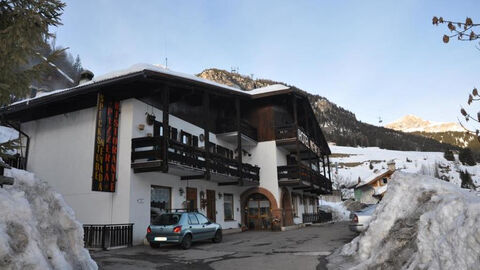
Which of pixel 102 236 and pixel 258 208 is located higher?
pixel 258 208

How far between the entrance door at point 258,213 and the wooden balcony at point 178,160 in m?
5.10

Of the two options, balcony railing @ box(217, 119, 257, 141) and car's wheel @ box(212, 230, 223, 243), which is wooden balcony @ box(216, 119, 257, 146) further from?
car's wheel @ box(212, 230, 223, 243)

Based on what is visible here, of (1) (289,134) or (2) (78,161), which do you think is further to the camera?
(1) (289,134)

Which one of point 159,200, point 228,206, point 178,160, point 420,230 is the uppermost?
point 178,160

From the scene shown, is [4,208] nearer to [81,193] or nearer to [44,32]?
[44,32]

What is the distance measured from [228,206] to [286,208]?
4.77 meters

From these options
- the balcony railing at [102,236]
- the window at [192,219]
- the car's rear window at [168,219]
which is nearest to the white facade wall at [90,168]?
the balcony railing at [102,236]

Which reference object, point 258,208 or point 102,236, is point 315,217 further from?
point 102,236

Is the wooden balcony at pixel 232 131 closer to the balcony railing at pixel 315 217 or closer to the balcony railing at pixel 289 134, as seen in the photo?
the balcony railing at pixel 289 134

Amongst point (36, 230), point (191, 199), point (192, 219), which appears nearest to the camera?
point (36, 230)

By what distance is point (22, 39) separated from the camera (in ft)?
19.9

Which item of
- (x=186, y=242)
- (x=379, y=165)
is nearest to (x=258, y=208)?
(x=186, y=242)

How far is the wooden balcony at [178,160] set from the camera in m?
15.4

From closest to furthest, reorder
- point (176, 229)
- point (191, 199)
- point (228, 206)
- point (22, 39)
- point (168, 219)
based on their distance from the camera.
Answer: point (22, 39) < point (176, 229) < point (168, 219) < point (191, 199) < point (228, 206)
